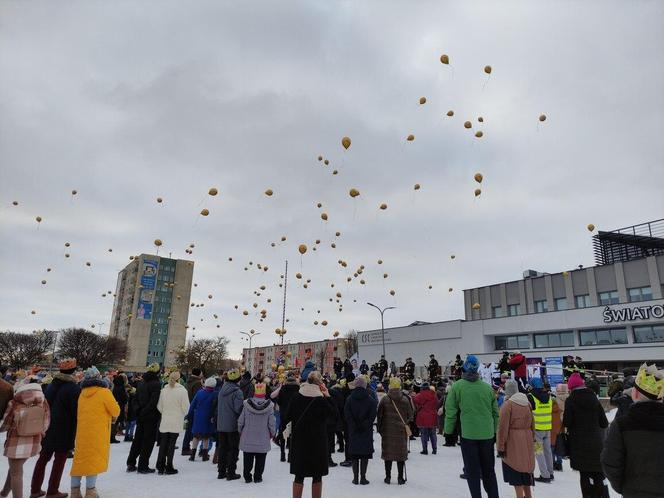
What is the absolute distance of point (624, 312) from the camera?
36.0 metres

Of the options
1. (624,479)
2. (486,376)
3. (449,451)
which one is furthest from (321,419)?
(486,376)

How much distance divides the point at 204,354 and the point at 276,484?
87.9 m

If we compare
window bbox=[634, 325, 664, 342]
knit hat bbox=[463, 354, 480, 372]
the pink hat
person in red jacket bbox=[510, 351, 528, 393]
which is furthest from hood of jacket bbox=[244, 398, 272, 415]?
window bbox=[634, 325, 664, 342]

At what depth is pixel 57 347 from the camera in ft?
241

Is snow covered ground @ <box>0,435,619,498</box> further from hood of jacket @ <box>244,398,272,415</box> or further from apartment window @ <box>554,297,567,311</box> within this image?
apartment window @ <box>554,297,567,311</box>

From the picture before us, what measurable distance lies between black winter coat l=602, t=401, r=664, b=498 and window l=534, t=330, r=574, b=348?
42.1 metres

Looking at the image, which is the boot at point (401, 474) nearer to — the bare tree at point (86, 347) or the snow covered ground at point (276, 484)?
the snow covered ground at point (276, 484)

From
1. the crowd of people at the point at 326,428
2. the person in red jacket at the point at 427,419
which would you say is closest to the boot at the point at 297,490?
the crowd of people at the point at 326,428

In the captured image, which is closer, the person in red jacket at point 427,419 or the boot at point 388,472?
the boot at point 388,472

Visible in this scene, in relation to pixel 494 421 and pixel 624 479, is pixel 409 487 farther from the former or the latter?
pixel 624 479

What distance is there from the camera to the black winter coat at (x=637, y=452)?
3.14 meters

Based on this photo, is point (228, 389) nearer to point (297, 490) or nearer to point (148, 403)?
point (148, 403)

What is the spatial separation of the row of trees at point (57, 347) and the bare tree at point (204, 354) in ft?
44.2

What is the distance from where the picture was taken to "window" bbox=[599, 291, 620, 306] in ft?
132
